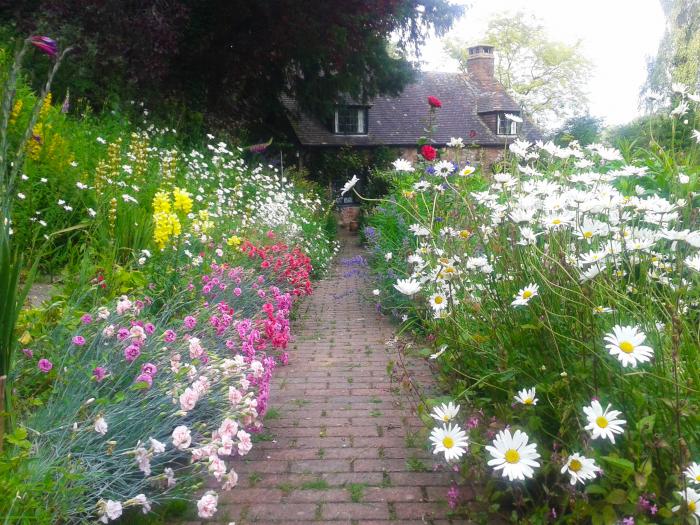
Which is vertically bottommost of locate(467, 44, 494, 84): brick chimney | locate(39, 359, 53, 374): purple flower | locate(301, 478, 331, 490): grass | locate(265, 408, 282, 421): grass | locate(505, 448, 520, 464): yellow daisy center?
locate(265, 408, 282, 421): grass

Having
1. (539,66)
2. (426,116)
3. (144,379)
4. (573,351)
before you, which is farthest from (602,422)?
(539,66)

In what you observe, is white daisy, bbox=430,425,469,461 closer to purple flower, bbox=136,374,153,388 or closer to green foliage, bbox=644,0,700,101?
purple flower, bbox=136,374,153,388

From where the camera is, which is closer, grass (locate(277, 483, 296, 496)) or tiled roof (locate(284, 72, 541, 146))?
grass (locate(277, 483, 296, 496))

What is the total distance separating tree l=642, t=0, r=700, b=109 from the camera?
1689 centimetres

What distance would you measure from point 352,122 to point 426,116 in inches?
143

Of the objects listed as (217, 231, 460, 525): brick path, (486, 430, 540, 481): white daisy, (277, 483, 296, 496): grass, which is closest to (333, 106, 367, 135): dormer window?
(217, 231, 460, 525): brick path

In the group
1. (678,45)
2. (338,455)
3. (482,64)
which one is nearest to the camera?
(338,455)

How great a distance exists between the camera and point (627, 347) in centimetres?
174

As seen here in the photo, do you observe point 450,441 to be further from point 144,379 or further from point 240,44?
point 240,44

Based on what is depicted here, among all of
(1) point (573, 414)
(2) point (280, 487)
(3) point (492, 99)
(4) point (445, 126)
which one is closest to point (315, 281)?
(2) point (280, 487)

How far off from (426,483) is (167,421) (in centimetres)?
116

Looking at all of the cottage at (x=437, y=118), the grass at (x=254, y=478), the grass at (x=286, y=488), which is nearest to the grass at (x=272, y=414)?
the grass at (x=254, y=478)

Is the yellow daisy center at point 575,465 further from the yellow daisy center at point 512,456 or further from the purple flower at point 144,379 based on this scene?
the purple flower at point 144,379

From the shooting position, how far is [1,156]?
2010mm
